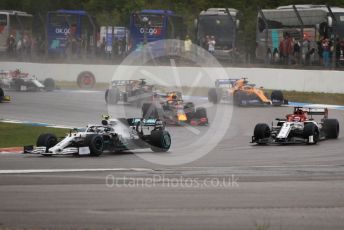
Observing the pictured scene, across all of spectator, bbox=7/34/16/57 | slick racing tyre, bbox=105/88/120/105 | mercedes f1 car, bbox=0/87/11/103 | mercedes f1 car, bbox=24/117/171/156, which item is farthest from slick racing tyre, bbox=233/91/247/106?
spectator, bbox=7/34/16/57

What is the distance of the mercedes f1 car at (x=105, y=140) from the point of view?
17.1m

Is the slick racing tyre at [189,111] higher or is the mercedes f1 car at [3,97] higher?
the mercedes f1 car at [3,97]

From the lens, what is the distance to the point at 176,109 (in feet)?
82.7

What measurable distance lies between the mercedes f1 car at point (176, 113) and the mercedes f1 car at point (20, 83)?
1292 cm

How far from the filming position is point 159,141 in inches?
723

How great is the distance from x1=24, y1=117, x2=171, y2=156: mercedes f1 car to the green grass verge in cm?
290

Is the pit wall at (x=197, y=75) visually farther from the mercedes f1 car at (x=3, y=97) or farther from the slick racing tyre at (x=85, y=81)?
the mercedes f1 car at (x=3, y=97)

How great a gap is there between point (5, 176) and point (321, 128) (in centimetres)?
1010

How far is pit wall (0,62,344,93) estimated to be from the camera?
3341 cm

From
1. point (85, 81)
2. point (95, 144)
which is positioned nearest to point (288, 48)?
point (85, 81)

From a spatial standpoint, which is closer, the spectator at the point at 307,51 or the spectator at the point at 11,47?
the spectator at the point at 307,51

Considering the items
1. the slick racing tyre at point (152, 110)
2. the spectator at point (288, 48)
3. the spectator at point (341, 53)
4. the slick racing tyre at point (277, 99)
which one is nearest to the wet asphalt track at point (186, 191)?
the slick racing tyre at point (152, 110)

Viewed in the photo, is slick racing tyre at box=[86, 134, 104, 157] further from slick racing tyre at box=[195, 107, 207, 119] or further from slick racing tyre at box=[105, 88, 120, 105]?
slick racing tyre at box=[105, 88, 120, 105]

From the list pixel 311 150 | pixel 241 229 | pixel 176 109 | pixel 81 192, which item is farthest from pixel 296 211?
pixel 176 109
